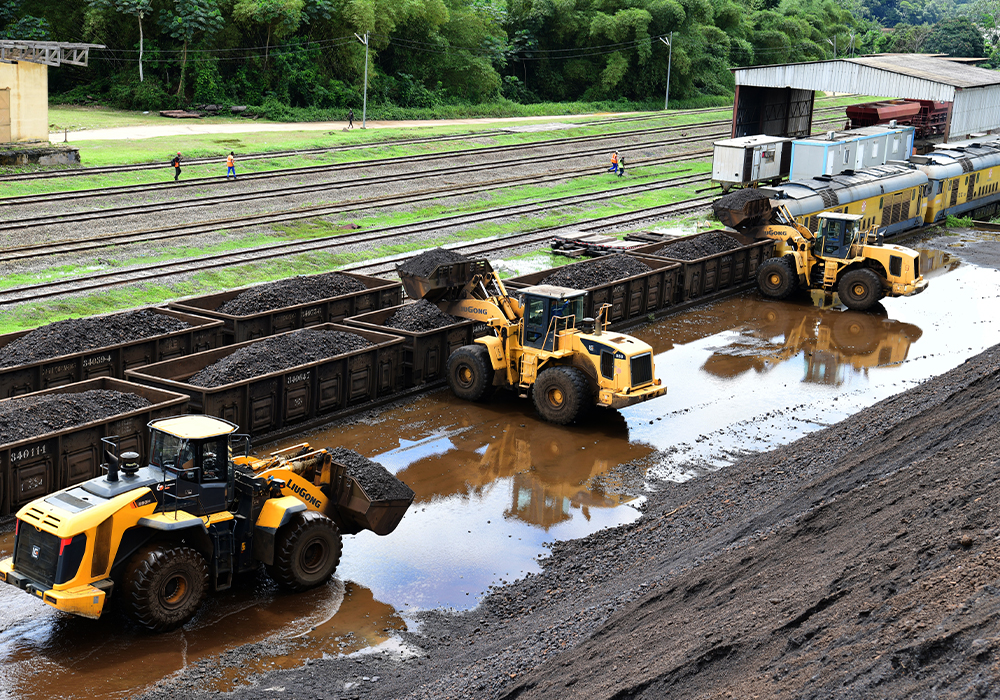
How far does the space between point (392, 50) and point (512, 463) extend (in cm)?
5813

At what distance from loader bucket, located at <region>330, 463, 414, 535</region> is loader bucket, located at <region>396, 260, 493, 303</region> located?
6761 mm

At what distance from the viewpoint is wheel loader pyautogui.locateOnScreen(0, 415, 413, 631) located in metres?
10.8

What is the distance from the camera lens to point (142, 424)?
49.8 ft

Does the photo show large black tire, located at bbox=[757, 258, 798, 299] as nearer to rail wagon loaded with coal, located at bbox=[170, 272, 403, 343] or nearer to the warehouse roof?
rail wagon loaded with coal, located at bbox=[170, 272, 403, 343]

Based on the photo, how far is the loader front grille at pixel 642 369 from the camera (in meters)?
17.8

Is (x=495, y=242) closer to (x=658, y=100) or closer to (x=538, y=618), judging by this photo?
(x=538, y=618)

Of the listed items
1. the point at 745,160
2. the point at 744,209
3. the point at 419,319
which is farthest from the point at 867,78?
the point at 419,319

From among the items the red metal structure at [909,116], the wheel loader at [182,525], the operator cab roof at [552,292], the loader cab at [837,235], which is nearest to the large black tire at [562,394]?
the operator cab roof at [552,292]

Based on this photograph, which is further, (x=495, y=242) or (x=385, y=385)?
(x=495, y=242)

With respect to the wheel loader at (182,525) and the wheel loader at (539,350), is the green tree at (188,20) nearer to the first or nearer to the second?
the wheel loader at (539,350)

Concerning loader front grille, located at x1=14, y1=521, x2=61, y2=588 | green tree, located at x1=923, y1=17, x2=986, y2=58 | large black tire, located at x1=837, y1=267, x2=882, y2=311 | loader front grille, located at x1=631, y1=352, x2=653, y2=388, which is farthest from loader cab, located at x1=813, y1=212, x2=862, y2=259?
green tree, located at x1=923, y1=17, x2=986, y2=58

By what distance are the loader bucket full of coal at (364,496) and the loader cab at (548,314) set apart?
6.07m

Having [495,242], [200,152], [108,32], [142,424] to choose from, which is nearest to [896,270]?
[495,242]

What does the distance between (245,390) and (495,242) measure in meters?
17.9
